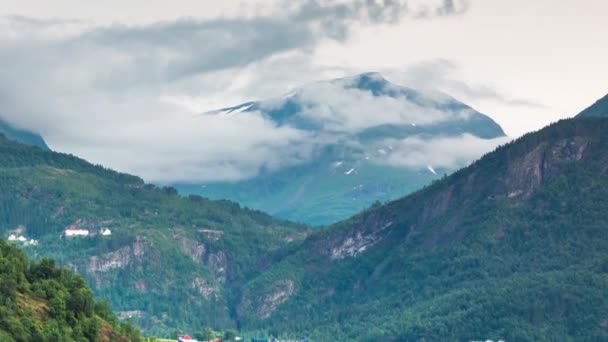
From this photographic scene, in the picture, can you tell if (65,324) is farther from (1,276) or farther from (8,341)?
(8,341)

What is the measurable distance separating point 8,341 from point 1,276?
67.5 feet

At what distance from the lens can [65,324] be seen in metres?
197

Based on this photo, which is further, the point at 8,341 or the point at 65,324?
the point at 65,324

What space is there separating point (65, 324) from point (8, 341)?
20.7m

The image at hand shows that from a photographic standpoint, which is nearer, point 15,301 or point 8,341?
point 8,341

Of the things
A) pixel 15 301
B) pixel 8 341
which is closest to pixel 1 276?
pixel 15 301

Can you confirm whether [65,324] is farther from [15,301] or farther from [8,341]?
[8,341]

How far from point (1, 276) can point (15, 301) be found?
6.20 meters

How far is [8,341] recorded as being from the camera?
176375mm

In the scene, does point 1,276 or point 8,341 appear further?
point 1,276

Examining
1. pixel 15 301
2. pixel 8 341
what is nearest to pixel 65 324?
pixel 15 301

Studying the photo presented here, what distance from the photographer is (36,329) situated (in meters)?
186

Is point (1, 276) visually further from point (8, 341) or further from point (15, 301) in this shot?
point (8, 341)

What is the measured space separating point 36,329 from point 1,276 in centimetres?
1220
